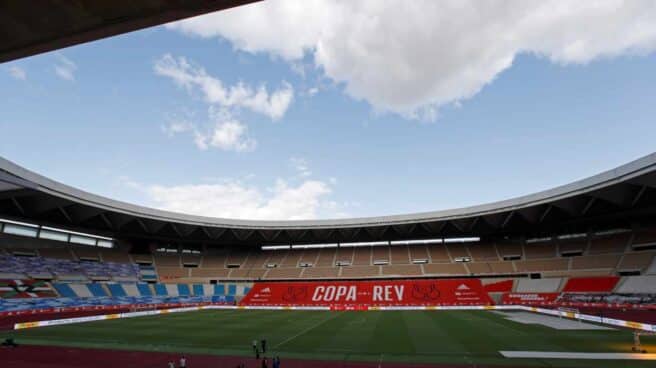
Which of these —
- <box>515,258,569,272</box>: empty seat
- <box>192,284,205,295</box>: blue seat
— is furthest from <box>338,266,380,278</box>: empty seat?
<box>515,258,569,272</box>: empty seat

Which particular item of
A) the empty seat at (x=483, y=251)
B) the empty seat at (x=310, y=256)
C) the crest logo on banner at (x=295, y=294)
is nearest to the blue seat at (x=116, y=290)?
the crest logo on banner at (x=295, y=294)

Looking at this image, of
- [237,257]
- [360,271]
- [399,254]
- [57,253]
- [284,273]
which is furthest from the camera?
[237,257]

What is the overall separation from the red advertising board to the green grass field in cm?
1644

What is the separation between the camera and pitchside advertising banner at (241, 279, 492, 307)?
52.1 m

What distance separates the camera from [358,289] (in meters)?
56.4

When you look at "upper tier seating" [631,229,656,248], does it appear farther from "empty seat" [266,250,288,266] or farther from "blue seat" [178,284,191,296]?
"blue seat" [178,284,191,296]

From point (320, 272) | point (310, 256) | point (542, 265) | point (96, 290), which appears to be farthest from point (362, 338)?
point (310, 256)

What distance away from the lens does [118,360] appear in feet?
64.1

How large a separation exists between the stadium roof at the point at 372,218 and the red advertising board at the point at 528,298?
37.0ft

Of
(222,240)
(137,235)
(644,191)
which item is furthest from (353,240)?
(644,191)

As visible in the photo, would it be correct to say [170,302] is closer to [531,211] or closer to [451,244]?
[451,244]

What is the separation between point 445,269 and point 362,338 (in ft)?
130

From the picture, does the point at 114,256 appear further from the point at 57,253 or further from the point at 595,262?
the point at 595,262

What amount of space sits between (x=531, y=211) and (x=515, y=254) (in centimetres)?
1126
